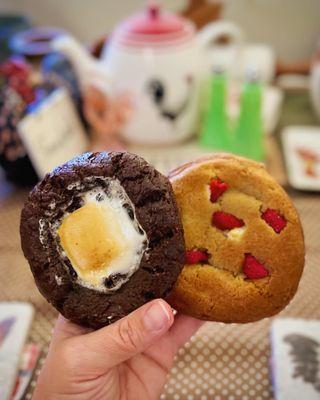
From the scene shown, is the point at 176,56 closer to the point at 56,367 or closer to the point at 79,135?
the point at 79,135

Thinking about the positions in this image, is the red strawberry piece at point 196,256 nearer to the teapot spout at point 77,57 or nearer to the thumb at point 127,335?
the thumb at point 127,335

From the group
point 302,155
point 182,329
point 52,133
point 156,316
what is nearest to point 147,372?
point 182,329

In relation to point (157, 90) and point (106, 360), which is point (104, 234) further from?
point (157, 90)

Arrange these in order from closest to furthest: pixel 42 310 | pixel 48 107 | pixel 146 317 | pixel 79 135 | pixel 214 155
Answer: pixel 146 317 < pixel 214 155 < pixel 42 310 < pixel 48 107 < pixel 79 135

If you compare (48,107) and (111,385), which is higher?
(48,107)

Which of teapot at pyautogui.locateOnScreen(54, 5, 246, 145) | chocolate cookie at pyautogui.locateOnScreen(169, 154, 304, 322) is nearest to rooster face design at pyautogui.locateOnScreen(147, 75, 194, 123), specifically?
teapot at pyautogui.locateOnScreen(54, 5, 246, 145)

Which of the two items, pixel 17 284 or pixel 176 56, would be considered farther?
pixel 176 56

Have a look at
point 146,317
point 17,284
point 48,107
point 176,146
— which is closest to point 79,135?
point 48,107

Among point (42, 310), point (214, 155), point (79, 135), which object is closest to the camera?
point (214, 155)

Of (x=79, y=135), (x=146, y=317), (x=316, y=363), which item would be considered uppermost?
(x=146, y=317)
